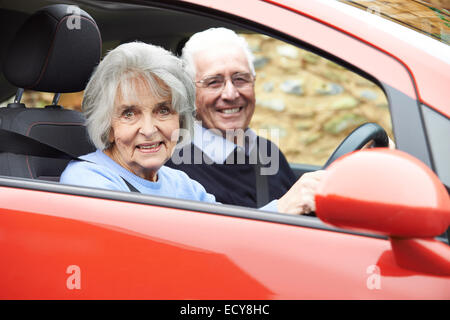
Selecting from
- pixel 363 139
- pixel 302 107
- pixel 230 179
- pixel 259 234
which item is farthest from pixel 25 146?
pixel 302 107

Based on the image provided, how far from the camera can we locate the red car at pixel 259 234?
1.32m

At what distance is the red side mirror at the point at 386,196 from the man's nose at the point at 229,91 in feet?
3.38

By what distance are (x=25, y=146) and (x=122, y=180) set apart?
0.28 meters

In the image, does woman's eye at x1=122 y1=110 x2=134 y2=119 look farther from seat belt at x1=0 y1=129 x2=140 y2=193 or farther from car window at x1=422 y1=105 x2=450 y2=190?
car window at x1=422 y1=105 x2=450 y2=190

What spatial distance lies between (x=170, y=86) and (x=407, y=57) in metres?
0.71

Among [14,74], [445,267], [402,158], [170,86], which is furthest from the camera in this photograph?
[14,74]

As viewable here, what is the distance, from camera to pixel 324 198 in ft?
3.75

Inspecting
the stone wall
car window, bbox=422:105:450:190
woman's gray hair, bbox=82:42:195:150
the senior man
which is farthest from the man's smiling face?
car window, bbox=422:105:450:190

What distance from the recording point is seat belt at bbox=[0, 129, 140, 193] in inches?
72.6

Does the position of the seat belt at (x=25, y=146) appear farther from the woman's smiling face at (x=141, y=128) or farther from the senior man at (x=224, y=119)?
the senior man at (x=224, y=119)

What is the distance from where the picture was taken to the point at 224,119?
2.17 m

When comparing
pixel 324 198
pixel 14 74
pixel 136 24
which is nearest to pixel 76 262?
pixel 324 198

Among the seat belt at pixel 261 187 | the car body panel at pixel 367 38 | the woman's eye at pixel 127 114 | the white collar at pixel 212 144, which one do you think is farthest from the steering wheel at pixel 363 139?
the woman's eye at pixel 127 114
